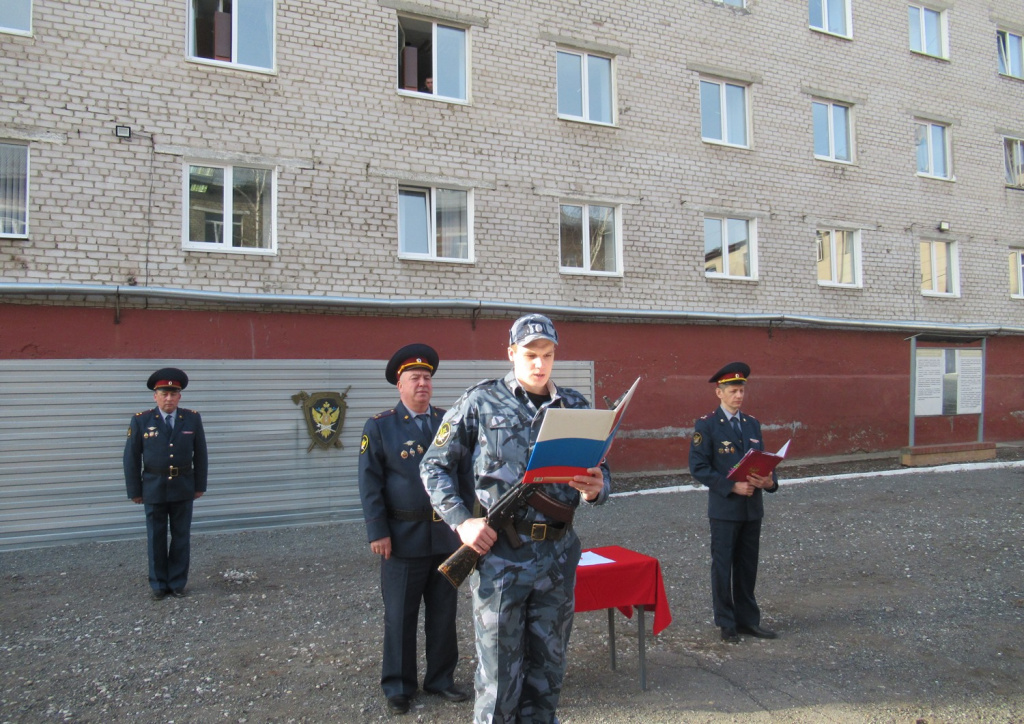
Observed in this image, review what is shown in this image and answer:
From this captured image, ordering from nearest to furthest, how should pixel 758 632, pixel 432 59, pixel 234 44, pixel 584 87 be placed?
pixel 758 632 < pixel 234 44 < pixel 432 59 < pixel 584 87

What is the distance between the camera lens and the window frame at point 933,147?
16.9 meters

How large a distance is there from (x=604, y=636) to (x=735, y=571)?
1.02 m

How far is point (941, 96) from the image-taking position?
17.2m

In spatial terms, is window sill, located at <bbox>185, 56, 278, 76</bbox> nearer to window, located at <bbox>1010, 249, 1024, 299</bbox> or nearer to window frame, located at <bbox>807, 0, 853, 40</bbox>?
window frame, located at <bbox>807, 0, 853, 40</bbox>

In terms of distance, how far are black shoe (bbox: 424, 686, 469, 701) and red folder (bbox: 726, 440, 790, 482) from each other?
2270 millimetres

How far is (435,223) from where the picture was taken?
38.5ft

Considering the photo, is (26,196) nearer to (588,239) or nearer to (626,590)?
(588,239)

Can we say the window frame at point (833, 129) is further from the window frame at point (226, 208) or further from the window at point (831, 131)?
the window frame at point (226, 208)

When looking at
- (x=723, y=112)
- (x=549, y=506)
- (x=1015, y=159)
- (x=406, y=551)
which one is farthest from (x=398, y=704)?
(x=1015, y=159)

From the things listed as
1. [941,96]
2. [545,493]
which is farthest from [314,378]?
[941,96]

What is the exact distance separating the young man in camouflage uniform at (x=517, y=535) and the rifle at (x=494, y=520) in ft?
0.15

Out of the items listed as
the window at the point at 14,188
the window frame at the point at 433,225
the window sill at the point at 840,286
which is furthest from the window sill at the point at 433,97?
the window sill at the point at 840,286

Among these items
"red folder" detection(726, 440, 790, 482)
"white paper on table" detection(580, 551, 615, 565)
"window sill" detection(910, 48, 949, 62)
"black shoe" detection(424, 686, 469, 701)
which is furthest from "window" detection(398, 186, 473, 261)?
"window sill" detection(910, 48, 949, 62)

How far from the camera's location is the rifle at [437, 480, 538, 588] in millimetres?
2959
